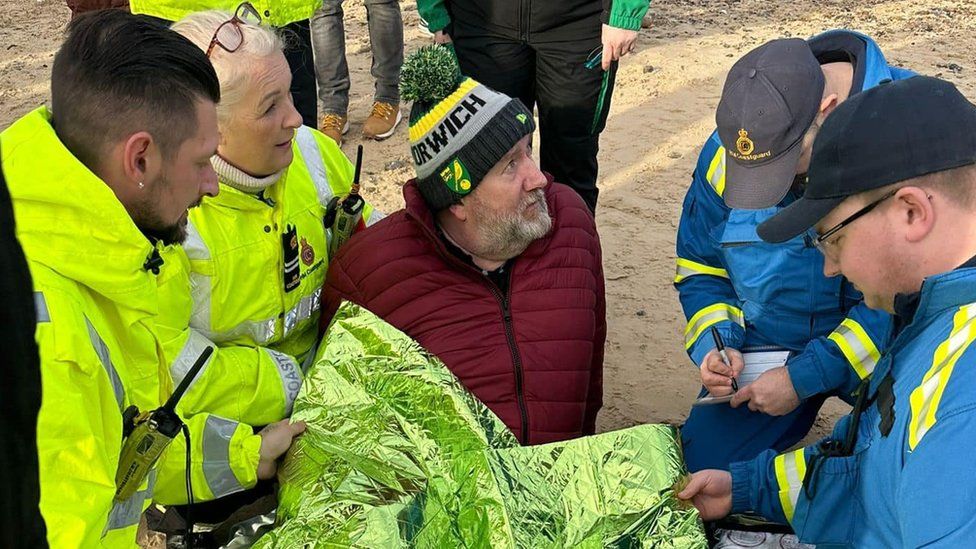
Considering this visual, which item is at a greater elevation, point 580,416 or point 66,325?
point 66,325

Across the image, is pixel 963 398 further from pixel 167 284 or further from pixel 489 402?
pixel 167 284

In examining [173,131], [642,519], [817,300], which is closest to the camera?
[173,131]

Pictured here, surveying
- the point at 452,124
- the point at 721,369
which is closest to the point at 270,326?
the point at 452,124

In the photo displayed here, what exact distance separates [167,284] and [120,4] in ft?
8.29

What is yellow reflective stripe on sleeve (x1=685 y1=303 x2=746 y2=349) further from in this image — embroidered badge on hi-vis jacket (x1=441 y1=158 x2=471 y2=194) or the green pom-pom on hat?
the green pom-pom on hat

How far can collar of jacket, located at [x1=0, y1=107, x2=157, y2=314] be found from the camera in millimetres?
1788

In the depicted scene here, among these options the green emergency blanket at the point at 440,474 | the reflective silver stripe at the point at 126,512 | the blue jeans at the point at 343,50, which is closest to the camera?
the reflective silver stripe at the point at 126,512

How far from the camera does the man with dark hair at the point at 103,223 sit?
175 cm

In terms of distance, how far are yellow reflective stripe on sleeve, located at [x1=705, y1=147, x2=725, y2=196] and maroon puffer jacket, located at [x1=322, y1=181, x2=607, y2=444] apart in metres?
0.48

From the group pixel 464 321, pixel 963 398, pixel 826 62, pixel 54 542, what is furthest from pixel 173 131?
pixel 826 62

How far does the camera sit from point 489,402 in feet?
9.57

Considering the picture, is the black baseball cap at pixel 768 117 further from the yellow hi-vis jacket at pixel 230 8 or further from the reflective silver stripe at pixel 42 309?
the yellow hi-vis jacket at pixel 230 8

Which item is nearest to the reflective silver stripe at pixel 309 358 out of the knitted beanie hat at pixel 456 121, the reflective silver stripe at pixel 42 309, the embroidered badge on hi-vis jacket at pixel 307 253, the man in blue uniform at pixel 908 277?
the embroidered badge on hi-vis jacket at pixel 307 253

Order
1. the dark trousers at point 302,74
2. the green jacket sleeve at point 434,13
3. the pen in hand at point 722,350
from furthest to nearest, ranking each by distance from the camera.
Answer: the dark trousers at point 302,74 → the green jacket sleeve at point 434,13 → the pen in hand at point 722,350
